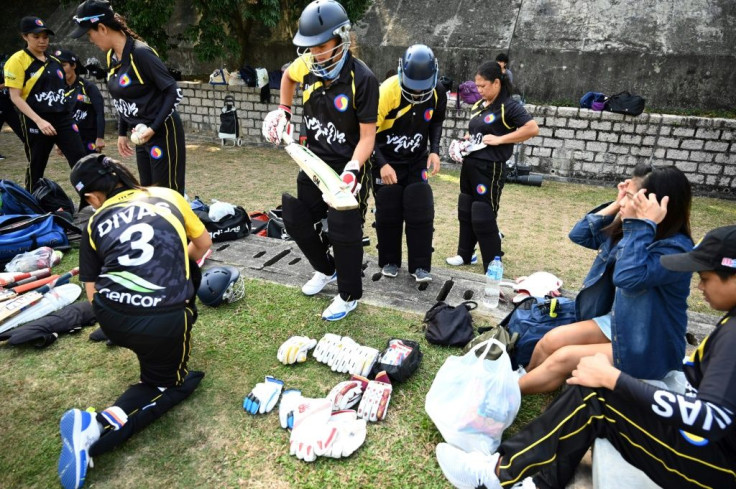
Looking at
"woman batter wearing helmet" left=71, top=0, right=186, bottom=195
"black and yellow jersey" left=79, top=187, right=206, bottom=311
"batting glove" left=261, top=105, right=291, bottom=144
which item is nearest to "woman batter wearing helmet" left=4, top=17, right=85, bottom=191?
"woman batter wearing helmet" left=71, top=0, right=186, bottom=195

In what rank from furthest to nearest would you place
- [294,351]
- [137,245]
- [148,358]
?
[294,351]
[148,358]
[137,245]

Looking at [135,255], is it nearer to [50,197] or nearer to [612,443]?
[612,443]

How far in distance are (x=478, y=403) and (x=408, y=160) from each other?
8.55ft

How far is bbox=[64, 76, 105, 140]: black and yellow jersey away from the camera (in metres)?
7.34

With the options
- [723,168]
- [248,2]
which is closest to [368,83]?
[723,168]

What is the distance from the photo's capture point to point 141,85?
4.63 meters

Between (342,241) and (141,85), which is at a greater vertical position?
(141,85)

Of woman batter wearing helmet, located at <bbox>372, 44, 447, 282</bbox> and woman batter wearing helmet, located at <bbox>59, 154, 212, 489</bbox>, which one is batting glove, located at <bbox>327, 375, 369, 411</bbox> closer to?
woman batter wearing helmet, located at <bbox>59, 154, 212, 489</bbox>

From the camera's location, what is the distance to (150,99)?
4.71 metres

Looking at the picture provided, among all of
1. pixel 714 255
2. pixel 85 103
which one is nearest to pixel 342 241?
pixel 714 255

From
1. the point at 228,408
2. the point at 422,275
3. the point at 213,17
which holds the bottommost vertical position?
the point at 228,408

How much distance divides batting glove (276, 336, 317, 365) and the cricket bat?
3.46 ft

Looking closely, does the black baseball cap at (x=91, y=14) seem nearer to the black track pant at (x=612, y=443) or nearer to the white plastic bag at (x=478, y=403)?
the white plastic bag at (x=478, y=403)

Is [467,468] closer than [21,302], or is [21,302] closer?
[467,468]
